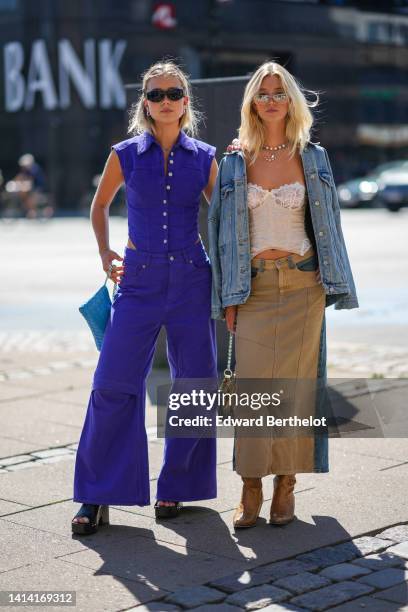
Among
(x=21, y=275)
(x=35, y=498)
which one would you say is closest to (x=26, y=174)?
(x=21, y=275)

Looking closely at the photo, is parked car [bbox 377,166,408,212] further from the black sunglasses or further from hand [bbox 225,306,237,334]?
hand [bbox 225,306,237,334]

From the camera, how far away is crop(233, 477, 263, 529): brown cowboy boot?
509 centimetres

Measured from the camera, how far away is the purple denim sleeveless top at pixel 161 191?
5.19 metres

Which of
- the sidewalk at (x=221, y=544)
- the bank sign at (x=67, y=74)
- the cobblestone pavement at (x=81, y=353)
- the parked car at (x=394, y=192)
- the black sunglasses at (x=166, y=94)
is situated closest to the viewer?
the sidewalk at (x=221, y=544)

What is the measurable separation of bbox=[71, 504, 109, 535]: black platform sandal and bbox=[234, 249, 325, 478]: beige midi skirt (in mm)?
617

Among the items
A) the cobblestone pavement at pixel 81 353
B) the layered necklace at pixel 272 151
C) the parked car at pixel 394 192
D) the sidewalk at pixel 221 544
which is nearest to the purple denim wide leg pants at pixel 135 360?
the sidewalk at pixel 221 544

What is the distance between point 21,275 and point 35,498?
12.0 m

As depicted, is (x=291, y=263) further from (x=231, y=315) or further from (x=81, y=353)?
(x=81, y=353)

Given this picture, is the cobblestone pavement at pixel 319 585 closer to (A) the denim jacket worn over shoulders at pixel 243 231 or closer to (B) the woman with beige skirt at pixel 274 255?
(B) the woman with beige skirt at pixel 274 255

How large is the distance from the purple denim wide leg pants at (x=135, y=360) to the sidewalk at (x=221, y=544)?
0.71 feet

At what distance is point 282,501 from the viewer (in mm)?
5133

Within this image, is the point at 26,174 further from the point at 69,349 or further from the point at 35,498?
the point at 35,498

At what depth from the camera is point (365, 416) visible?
7.38 m

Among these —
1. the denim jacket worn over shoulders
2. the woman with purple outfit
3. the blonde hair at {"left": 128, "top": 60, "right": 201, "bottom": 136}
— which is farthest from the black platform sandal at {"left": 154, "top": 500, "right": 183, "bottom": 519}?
the blonde hair at {"left": 128, "top": 60, "right": 201, "bottom": 136}
